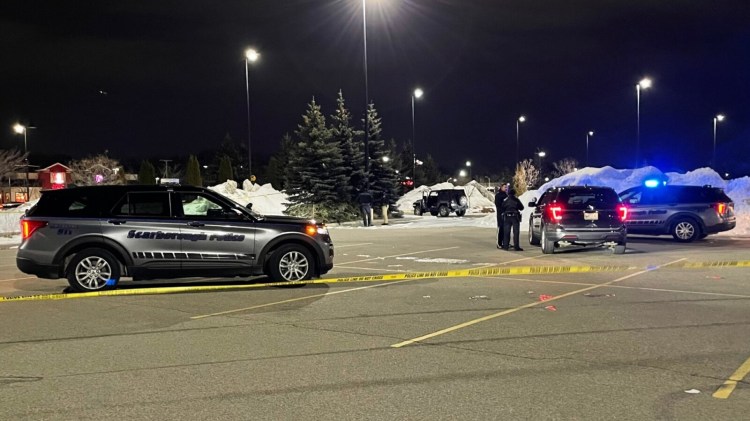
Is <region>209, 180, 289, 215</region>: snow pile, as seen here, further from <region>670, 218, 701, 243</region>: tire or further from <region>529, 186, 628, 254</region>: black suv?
<region>529, 186, 628, 254</region>: black suv

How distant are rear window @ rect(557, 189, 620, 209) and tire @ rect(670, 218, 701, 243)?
444 cm

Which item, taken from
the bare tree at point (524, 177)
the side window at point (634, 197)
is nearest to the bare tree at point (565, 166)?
the bare tree at point (524, 177)

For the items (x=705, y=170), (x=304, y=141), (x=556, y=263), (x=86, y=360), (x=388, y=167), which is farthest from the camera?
(x=388, y=167)

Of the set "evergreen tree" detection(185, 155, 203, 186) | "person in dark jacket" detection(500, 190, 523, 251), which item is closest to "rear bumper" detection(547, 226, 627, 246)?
"person in dark jacket" detection(500, 190, 523, 251)

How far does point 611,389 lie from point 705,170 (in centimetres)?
2886

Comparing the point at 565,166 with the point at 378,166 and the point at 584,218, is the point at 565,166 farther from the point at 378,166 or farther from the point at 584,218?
the point at 584,218

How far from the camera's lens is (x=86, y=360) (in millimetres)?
6121

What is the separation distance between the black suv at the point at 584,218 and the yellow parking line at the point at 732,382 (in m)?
9.26

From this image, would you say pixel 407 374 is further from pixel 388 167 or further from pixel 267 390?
pixel 388 167

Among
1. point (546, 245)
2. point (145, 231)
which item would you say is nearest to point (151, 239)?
point (145, 231)

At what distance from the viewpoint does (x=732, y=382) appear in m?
5.16

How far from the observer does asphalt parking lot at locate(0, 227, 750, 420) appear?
4750mm

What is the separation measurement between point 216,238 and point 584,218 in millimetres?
8760

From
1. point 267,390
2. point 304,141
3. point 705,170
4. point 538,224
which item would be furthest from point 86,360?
point 705,170
